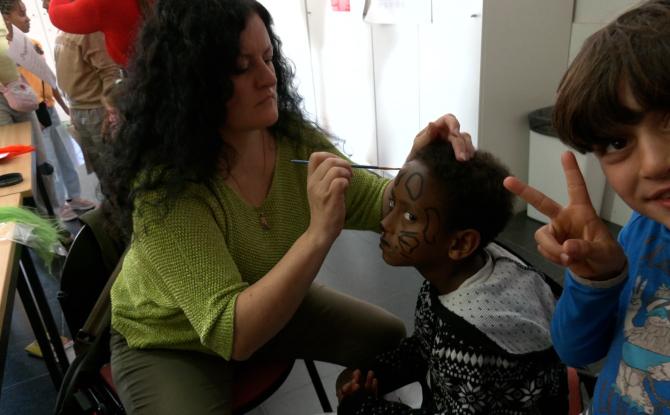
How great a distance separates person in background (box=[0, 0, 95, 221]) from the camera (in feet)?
9.16

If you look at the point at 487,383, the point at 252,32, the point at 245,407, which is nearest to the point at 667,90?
the point at 487,383

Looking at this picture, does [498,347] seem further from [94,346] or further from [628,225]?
[94,346]

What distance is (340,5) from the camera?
3.49 m

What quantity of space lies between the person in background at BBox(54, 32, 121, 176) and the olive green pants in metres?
1.64

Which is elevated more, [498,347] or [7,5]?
[7,5]

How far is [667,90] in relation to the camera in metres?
0.55

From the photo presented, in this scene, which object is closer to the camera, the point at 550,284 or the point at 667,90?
the point at 667,90

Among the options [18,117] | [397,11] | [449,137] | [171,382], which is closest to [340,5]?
[397,11]

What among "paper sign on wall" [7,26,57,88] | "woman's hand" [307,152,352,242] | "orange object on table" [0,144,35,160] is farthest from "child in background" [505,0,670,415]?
"paper sign on wall" [7,26,57,88]

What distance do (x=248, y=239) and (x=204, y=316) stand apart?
199 millimetres

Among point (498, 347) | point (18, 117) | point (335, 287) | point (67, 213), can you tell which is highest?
point (18, 117)

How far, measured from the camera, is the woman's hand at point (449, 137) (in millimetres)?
917

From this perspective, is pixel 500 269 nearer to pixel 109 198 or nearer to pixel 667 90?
pixel 667 90

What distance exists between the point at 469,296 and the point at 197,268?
498mm
